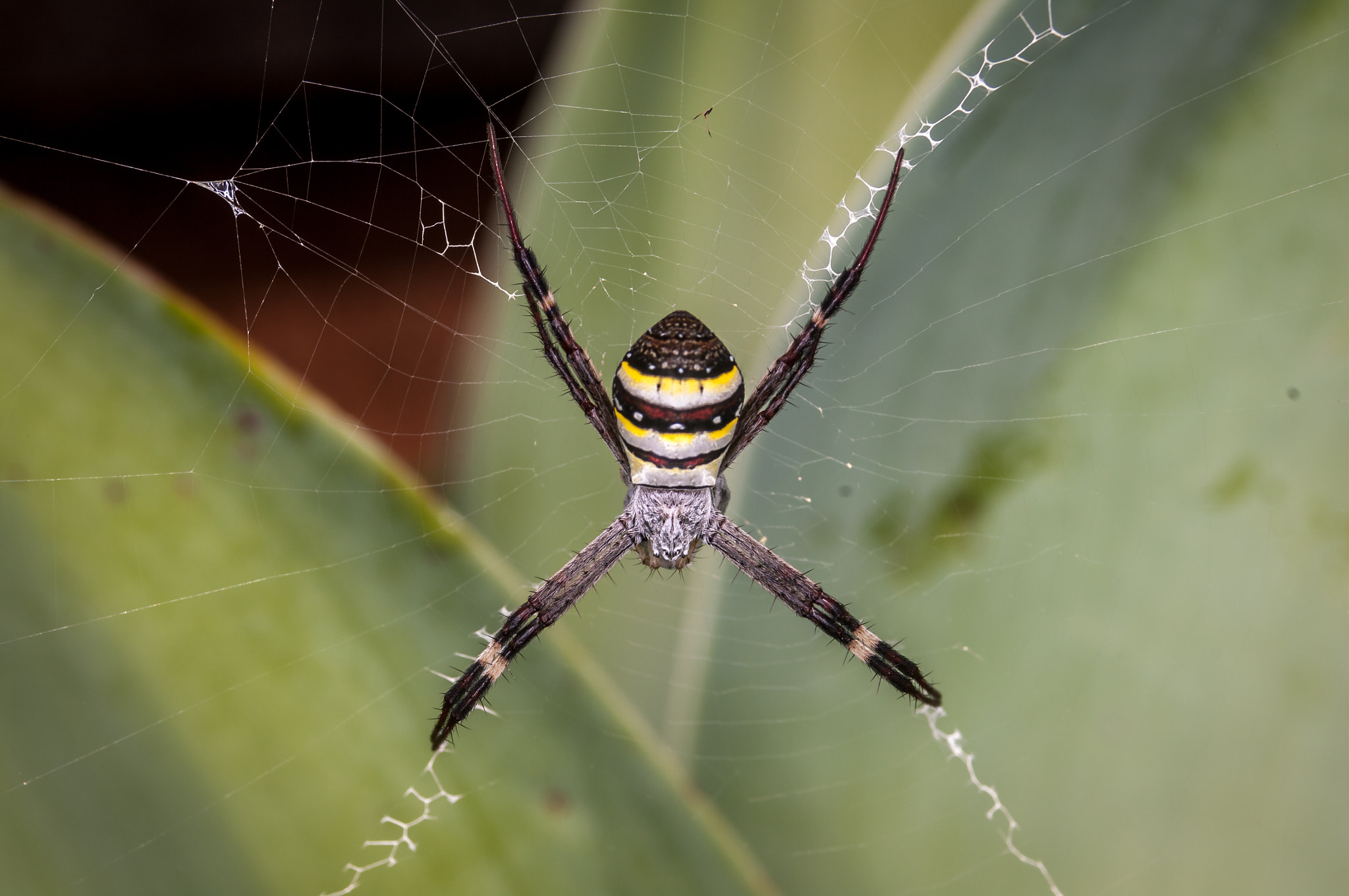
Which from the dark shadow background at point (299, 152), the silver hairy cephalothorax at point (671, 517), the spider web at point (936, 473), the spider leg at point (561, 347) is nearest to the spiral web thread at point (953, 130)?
the spider web at point (936, 473)

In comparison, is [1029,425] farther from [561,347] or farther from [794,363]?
[561,347]

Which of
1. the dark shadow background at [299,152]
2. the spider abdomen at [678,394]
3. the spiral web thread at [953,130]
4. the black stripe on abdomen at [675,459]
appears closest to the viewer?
the spiral web thread at [953,130]

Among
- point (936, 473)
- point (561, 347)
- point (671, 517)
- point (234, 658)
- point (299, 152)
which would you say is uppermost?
point (299, 152)

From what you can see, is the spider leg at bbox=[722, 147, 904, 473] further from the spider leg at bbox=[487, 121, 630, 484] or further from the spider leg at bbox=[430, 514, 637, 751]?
the spider leg at bbox=[430, 514, 637, 751]

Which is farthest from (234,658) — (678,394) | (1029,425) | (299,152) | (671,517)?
(299,152)

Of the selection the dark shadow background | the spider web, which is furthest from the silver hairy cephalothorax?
the dark shadow background

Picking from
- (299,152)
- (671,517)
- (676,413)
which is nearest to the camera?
(676,413)

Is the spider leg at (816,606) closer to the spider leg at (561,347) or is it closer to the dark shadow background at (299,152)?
the spider leg at (561,347)

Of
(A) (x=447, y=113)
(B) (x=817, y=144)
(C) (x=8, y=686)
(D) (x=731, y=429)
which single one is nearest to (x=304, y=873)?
(C) (x=8, y=686)
